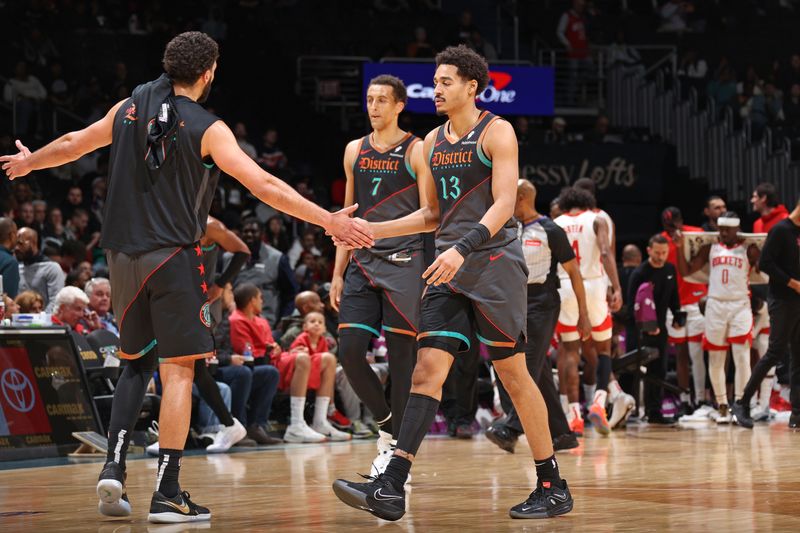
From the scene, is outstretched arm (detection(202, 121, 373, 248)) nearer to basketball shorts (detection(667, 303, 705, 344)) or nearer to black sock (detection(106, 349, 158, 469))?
black sock (detection(106, 349, 158, 469))

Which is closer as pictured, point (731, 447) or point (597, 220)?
point (731, 447)

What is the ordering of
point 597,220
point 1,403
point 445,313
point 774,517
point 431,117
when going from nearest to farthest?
point 774,517 → point 445,313 → point 1,403 → point 597,220 → point 431,117

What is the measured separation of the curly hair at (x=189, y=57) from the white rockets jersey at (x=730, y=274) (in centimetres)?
A: 836

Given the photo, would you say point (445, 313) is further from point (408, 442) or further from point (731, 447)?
point (731, 447)

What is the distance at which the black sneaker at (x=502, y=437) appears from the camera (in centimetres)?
880

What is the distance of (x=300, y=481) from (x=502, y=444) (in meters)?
2.25

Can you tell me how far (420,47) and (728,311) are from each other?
976cm

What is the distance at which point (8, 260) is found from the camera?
9.85 m

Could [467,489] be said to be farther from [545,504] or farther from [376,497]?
[376,497]

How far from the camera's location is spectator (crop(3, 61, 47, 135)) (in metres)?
16.2

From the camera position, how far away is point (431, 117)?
20.2 m

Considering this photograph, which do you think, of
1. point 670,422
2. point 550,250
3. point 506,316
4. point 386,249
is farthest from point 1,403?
point 670,422

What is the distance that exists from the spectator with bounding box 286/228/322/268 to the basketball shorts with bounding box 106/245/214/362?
30.9 ft

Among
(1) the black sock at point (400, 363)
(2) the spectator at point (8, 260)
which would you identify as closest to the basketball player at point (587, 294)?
(1) the black sock at point (400, 363)
